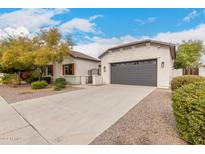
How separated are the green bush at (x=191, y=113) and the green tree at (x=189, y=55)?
77.2ft

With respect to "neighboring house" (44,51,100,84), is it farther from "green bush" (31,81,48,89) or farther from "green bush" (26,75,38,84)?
"green bush" (31,81,48,89)

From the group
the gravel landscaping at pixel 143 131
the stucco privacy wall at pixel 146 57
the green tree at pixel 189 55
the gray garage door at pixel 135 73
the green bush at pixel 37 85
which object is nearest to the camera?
the gravel landscaping at pixel 143 131

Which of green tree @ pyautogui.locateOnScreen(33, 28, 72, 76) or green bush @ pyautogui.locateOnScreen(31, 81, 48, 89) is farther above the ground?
green tree @ pyautogui.locateOnScreen(33, 28, 72, 76)

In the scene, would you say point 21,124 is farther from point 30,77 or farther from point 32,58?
point 30,77

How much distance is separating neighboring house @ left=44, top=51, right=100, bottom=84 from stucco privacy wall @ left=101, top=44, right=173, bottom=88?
250 centimetres

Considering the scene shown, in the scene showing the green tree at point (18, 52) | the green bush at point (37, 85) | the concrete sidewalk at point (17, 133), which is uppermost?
the green tree at point (18, 52)

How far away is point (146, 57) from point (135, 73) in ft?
6.14

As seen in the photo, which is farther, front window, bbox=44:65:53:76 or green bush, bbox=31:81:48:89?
front window, bbox=44:65:53:76

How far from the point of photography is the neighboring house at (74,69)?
51.9ft

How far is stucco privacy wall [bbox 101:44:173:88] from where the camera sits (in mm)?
11461

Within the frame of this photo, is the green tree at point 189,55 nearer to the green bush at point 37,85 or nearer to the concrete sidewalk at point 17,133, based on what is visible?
the green bush at point 37,85

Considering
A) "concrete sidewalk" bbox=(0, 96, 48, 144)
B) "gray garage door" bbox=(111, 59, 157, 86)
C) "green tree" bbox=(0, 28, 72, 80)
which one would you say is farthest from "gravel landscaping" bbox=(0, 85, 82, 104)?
"gray garage door" bbox=(111, 59, 157, 86)

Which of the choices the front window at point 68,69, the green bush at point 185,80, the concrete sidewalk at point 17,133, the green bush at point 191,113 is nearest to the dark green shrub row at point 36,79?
the front window at point 68,69
